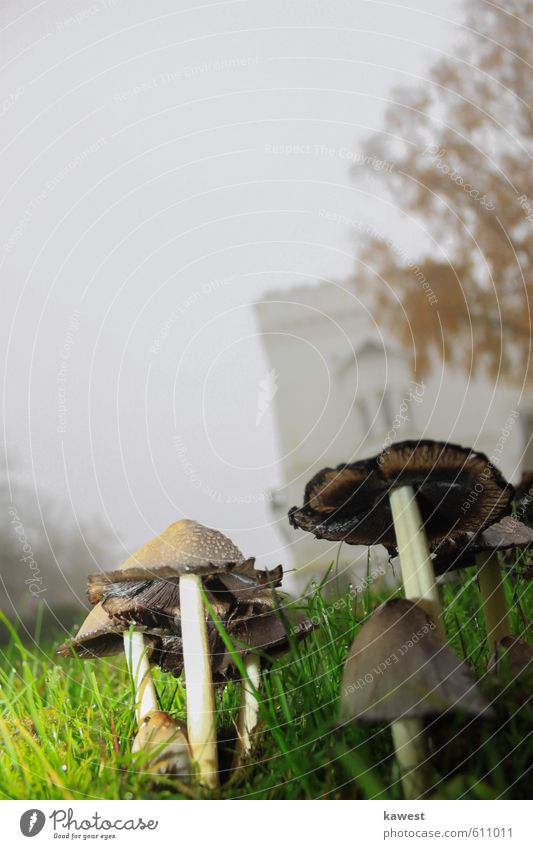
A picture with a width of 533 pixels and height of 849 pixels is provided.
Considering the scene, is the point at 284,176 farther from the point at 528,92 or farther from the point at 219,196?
the point at 528,92

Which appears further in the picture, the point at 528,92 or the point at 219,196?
the point at 528,92

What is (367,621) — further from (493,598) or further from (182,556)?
(493,598)

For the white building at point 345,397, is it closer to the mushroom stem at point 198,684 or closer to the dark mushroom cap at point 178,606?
the dark mushroom cap at point 178,606

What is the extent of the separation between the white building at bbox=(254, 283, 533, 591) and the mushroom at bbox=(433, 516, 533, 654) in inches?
3.5

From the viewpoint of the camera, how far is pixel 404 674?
52 centimetres

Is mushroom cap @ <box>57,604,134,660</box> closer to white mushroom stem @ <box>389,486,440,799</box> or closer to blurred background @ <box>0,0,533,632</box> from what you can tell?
blurred background @ <box>0,0,533,632</box>

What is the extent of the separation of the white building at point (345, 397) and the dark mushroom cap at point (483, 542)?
0.08 meters

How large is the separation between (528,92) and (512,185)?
8.4 inches

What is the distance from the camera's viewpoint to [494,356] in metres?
0.93

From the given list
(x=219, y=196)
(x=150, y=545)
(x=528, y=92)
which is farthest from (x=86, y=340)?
(x=528, y=92)

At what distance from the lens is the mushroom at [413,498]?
0.59 m

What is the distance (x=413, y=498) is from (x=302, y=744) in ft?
0.86
